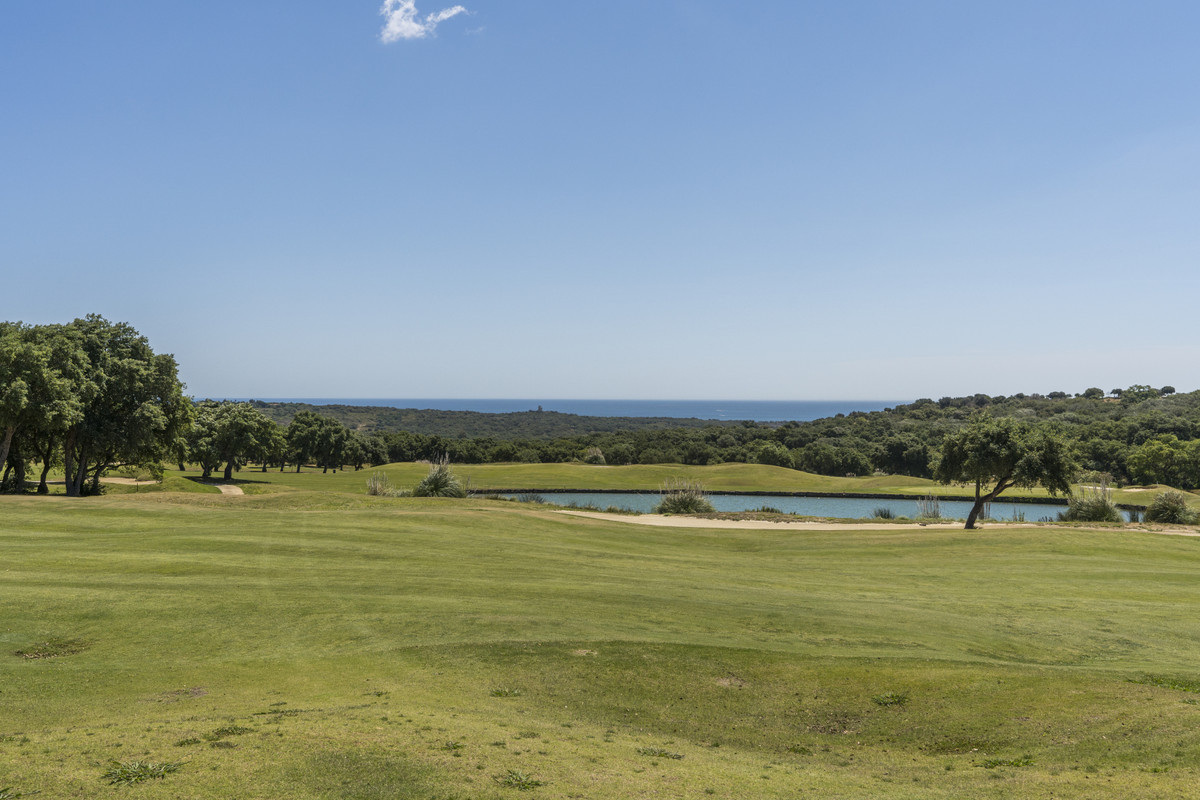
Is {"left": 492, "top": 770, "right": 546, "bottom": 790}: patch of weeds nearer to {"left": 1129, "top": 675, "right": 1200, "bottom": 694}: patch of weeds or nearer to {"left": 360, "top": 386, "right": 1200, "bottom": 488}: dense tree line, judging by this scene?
{"left": 1129, "top": 675, "right": 1200, "bottom": 694}: patch of weeds

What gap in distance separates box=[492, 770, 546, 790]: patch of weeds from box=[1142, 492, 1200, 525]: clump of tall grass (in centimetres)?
5293

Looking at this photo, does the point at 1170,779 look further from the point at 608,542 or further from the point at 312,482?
the point at 312,482

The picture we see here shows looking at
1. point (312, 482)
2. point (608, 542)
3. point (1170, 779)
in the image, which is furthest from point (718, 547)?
point (312, 482)

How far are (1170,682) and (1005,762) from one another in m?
5.74

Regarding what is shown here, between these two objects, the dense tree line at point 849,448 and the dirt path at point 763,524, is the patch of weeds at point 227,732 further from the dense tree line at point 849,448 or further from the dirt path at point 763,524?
the dense tree line at point 849,448

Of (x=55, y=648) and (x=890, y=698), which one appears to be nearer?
(x=890, y=698)

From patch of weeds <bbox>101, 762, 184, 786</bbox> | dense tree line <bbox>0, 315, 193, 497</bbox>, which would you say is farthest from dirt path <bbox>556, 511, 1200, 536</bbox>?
patch of weeds <bbox>101, 762, 184, 786</bbox>

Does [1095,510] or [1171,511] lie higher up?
[1171,511]

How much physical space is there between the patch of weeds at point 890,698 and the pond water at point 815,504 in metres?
50.5

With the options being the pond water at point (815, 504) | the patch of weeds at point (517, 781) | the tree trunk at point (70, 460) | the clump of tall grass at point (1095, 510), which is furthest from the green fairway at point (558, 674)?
the pond water at point (815, 504)

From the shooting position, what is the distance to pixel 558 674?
1379 centimetres

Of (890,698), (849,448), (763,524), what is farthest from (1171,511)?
(849,448)

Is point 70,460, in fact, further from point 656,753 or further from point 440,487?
point 656,753

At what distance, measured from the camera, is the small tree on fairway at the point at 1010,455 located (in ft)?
135
